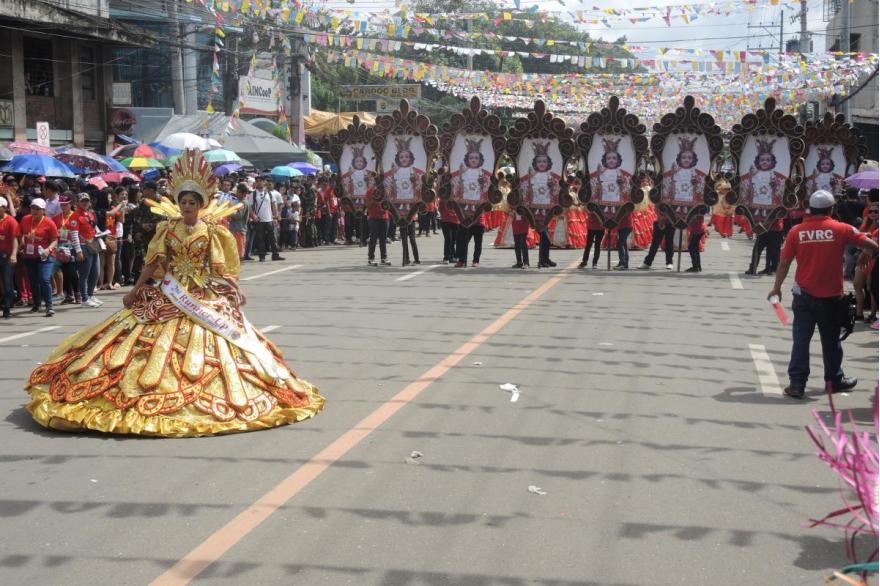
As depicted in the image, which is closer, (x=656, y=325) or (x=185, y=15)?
(x=656, y=325)

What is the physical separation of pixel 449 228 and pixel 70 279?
29.5 feet

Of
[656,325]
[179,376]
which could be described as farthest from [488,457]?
[656,325]

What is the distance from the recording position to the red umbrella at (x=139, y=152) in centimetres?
2740

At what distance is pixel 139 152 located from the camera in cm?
2741

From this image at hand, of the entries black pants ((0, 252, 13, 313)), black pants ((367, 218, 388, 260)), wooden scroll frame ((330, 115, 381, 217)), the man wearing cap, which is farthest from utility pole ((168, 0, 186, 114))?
the man wearing cap

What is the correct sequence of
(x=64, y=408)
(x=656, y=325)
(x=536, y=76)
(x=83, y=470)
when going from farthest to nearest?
(x=536, y=76) → (x=656, y=325) → (x=64, y=408) → (x=83, y=470)

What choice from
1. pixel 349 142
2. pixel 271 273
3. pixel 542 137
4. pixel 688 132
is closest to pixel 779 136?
pixel 688 132

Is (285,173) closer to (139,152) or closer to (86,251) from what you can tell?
(139,152)

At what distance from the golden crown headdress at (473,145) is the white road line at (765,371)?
37.8 feet

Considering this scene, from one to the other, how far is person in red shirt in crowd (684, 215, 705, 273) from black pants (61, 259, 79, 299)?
11.6 m

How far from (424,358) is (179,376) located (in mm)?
3701

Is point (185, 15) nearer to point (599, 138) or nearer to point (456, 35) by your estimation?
point (456, 35)

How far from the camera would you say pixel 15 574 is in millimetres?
4789

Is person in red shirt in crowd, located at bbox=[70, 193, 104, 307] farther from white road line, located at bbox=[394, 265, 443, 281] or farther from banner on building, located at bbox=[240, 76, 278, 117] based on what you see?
banner on building, located at bbox=[240, 76, 278, 117]
